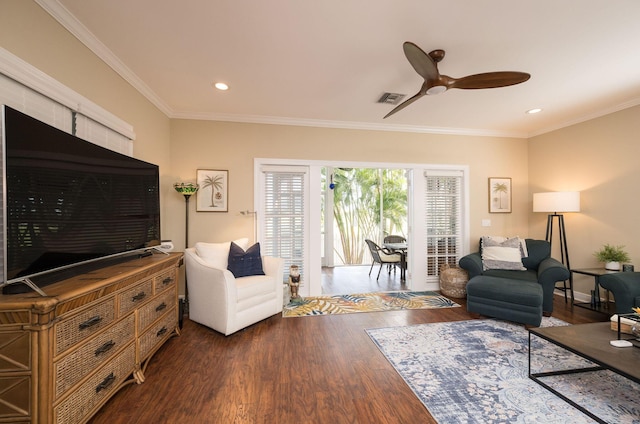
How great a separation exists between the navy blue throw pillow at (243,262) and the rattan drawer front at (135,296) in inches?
41.8

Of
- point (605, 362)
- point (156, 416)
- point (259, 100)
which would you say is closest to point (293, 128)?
point (259, 100)

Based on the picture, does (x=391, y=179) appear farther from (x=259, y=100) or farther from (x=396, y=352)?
(x=396, y=352)

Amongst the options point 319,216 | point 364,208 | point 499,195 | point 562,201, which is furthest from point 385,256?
point 562,201

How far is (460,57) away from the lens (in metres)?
2.40

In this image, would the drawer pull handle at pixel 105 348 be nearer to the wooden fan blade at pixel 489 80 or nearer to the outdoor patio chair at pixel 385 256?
the wooden fan blade at pixel 489 80

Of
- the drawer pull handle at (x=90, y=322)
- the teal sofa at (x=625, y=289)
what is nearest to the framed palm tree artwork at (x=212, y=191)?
the drawer pull handle at (x=90, y=322)

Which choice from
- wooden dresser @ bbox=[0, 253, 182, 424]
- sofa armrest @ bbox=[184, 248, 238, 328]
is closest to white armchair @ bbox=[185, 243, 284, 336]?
sofa armrest @ bbox=[184, 248, 238, 328]

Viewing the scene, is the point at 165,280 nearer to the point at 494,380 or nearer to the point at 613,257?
the point at 494,380

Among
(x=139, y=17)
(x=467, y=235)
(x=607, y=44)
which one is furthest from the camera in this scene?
(x=467, y=235)

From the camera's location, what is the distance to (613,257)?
130 inches

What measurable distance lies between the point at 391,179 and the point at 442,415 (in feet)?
18.9

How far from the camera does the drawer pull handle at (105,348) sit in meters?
1.59

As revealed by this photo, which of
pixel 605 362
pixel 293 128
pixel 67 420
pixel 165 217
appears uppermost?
pixel 293 128

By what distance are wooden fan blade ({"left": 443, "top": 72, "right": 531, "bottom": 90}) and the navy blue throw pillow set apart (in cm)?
280
